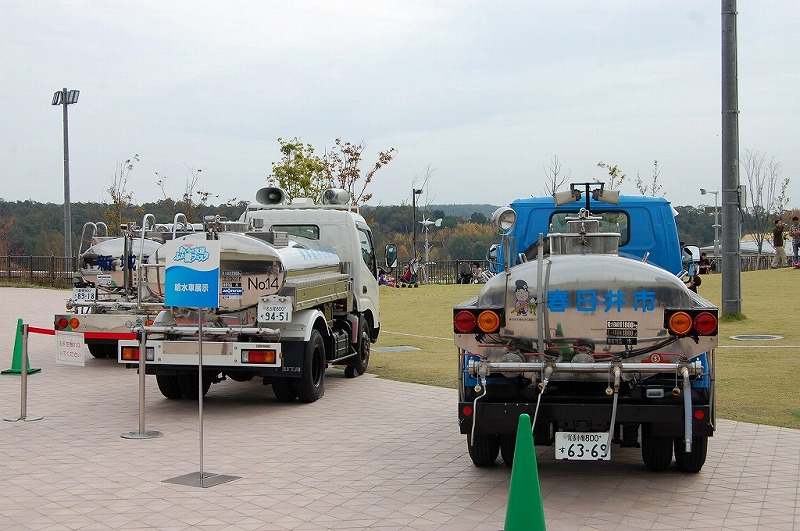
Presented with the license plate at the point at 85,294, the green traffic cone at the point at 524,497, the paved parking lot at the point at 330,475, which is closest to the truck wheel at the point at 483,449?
the paved parking lot at the point at 330,475

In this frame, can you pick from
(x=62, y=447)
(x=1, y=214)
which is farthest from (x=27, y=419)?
(x=1, y=214)

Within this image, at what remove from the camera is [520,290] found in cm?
692

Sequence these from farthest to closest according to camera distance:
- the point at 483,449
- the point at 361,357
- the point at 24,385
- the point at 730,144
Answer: the point at 730,144
the point at 361,357
the point at 24,385
the point at 483,449

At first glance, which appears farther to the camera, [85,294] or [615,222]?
[85,294]

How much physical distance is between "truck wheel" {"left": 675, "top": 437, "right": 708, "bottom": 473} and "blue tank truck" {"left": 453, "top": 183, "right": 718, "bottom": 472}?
1.13 feet

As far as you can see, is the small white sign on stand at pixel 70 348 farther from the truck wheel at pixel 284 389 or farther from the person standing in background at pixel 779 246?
the person standing in background at pixel 779 246

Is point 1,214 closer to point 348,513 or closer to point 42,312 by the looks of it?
point 42,312

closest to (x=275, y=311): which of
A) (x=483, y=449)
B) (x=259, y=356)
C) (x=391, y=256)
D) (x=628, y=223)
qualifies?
(x=259, y=356)

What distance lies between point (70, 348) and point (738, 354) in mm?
10193

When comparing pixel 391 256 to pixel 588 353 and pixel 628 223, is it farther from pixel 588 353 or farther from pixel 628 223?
pixel 588 353

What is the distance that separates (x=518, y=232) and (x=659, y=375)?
3.05 meters

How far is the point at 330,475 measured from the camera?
7969 millimetres

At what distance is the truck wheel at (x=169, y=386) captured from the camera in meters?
11.8

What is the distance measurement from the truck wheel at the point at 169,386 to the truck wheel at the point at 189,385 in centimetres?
4
